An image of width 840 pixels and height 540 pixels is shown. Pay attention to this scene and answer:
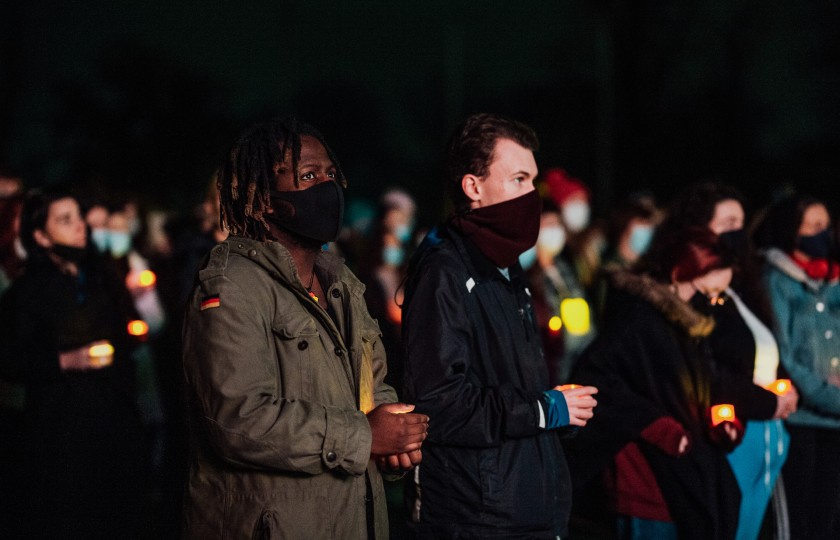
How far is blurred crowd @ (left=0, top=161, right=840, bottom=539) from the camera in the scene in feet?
15.9

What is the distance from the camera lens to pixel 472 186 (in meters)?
4.01

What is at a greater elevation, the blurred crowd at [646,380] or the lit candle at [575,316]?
the blurred crowd at [646,380]

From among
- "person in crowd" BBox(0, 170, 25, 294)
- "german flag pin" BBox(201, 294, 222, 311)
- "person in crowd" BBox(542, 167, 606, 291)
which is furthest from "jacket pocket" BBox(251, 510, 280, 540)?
"person in crowd" BBox(542, 167, 606, 291)

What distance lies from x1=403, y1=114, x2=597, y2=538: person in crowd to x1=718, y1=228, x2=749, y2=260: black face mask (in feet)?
6.88

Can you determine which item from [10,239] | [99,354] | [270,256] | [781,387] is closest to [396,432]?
[270,256]

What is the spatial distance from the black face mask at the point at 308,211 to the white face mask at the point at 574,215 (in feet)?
28.0

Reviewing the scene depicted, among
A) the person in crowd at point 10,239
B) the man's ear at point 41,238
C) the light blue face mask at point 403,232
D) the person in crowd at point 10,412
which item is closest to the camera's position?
the person in crowd at point 10,412

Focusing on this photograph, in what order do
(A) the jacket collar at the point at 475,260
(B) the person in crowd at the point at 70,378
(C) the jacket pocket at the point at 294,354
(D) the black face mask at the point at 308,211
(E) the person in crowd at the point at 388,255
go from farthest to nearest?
(E) the person in crowd at the point at 388,255 < (B) the person in crowd at the point at 70,378 < (A) the jacket collar at the point at 475,260 < (D) the black face mask at the point at 308,211 < (C) the jacket pocket at the point at 294,354

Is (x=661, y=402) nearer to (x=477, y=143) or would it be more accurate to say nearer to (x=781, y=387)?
(x=781, y=387)

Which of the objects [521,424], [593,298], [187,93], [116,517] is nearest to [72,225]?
[116,517]

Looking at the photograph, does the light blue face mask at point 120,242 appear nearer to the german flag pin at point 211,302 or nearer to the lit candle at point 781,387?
the lit candle at point 781,387

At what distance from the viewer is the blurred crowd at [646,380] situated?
4.84 m

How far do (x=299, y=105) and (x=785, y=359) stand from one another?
59.8 ft

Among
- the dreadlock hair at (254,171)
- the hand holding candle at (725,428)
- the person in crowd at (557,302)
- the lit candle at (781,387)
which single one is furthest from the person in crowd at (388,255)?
the dreadlock hair at (254,171)
